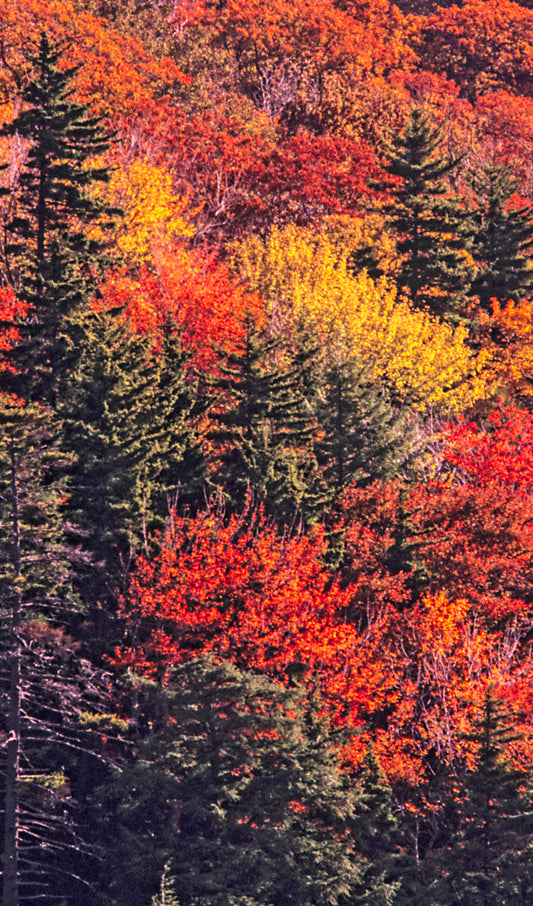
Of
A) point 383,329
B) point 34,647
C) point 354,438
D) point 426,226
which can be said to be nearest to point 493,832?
point 34,647

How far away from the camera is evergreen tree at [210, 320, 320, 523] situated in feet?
124

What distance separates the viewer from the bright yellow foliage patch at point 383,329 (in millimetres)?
48719

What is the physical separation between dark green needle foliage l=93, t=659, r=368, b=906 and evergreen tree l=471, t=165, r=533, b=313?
28.8m

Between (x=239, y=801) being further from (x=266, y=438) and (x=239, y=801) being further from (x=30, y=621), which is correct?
(x=266, y=438)

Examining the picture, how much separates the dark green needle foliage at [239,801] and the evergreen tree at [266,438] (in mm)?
7415

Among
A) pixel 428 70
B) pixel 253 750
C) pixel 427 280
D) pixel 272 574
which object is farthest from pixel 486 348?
pixel 428 70

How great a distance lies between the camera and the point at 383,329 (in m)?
49.5

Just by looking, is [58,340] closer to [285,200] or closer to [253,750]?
[253,750]

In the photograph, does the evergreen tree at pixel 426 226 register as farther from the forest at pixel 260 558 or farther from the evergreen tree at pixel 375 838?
the evergreen tree at pixel 375 838

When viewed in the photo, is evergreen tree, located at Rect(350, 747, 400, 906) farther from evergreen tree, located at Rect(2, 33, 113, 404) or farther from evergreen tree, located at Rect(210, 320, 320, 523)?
evergreen tree, located at Rect(2, 33, 113, 404)

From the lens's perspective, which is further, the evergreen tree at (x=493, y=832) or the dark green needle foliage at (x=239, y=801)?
the dark green needle foliage at (x=239, y=801)

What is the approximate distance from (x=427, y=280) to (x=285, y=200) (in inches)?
552

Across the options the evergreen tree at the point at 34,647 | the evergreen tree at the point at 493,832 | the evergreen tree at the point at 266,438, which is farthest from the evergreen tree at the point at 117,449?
the evergreen tree at the point at 493,832

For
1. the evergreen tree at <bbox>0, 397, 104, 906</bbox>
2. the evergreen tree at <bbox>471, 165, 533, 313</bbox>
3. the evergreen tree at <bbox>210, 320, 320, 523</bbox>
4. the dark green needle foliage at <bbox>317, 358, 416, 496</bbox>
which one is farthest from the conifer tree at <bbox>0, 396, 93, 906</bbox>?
the evergreen tree at <bbox>471, 165, 533, 313</bbox>
